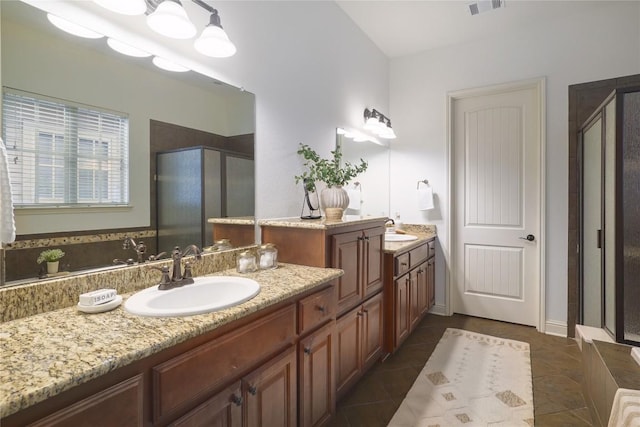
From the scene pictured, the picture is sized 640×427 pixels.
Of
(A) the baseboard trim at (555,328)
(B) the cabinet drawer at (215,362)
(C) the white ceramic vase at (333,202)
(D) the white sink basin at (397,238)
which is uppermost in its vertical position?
(C) the white ceramic vase at (333,202)

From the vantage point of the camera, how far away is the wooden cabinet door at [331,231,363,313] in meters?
1.81

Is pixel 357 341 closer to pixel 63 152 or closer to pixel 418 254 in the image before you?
pixel 418 254

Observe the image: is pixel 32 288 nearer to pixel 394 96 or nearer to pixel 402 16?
pixel 402 16

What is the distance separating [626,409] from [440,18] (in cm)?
293

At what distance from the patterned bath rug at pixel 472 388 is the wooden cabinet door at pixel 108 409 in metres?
1.42

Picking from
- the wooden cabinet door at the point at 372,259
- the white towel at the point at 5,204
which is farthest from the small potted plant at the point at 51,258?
the wooden cabinet door at the point at 372,259

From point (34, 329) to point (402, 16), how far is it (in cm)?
316

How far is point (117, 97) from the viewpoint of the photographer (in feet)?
4.33

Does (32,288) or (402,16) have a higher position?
(402,16)

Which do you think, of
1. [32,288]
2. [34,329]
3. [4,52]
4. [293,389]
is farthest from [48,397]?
[4,52]

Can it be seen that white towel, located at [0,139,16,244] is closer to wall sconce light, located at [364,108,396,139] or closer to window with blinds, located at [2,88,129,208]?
window with blinds, located at [2,88,129,208]

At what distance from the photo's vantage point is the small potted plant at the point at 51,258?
112cm

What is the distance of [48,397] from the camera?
2.10ft

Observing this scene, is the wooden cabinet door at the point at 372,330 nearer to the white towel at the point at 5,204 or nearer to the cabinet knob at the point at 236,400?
the cabinet knob at the point at 236,400
